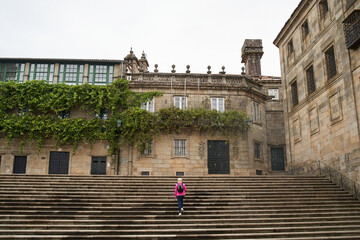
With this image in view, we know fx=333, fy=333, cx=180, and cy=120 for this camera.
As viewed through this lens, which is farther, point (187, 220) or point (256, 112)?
point (256, 112)

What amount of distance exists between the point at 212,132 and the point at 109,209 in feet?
42.9

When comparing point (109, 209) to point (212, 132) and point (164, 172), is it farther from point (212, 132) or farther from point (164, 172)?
point (212, 132)

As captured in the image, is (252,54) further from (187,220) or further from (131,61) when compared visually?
(187,220)

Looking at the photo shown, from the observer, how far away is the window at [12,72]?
27.4 m

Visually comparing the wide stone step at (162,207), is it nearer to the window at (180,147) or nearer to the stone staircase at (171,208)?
the stone staircase at (171,208)

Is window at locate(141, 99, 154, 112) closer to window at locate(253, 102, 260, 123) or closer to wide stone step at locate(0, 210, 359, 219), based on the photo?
window at locate(253, 102, 260, 123)

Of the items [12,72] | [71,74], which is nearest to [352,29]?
[71,74]

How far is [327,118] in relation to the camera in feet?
62.2

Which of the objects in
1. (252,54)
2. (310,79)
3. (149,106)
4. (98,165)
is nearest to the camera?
(310,79)

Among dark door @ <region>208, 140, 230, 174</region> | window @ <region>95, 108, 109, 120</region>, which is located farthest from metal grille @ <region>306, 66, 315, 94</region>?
window @ <region>95, 108, 109, 120</region>

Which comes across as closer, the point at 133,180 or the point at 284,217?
the point at 284,217

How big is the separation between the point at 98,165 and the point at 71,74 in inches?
322

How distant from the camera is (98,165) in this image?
2481cm

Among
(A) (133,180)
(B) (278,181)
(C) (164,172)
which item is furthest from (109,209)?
(C) (164,172)
